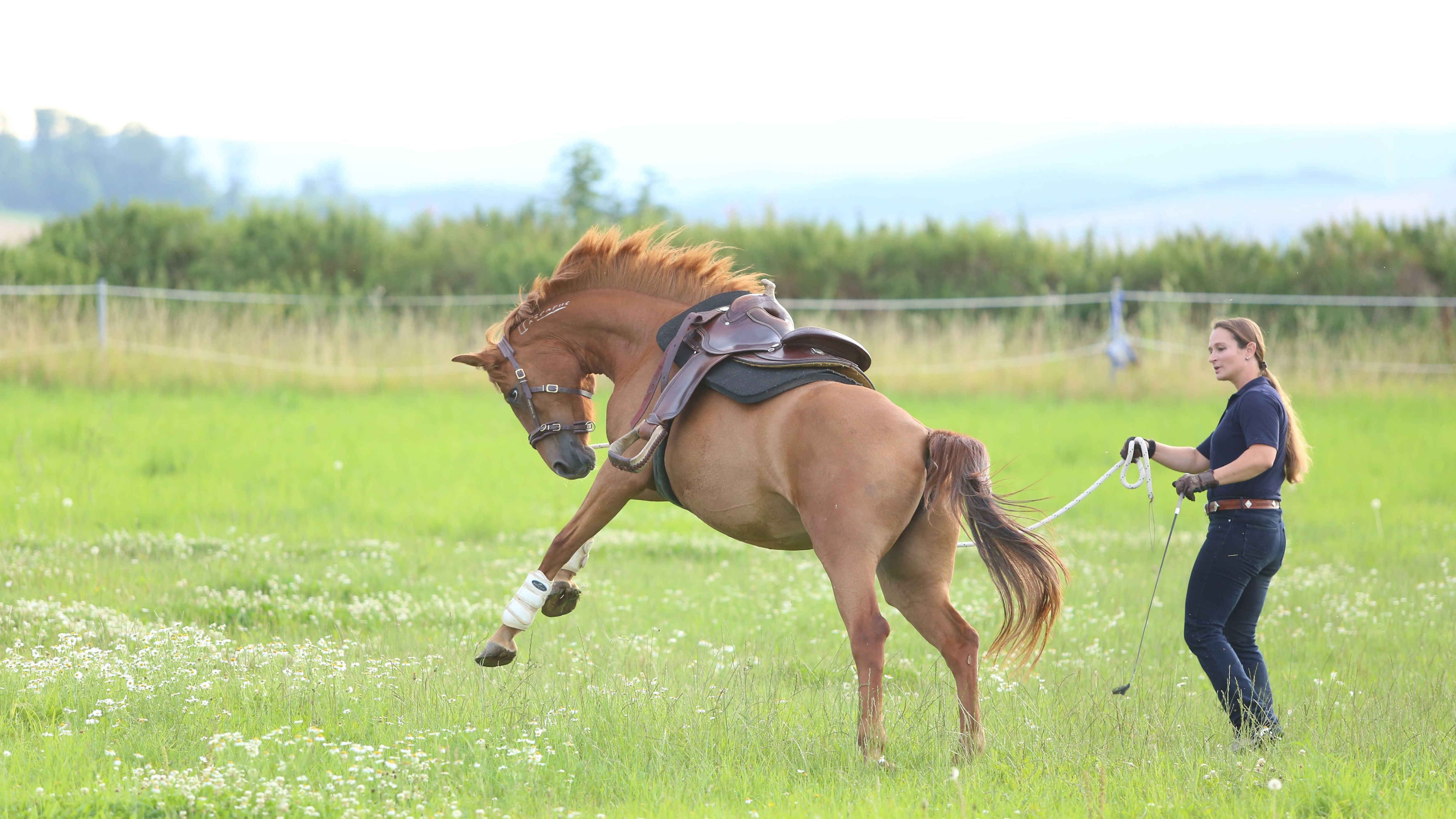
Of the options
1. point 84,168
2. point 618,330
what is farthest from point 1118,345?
point 84,168

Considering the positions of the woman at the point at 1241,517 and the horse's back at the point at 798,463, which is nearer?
the horse's back at the point at 798,463

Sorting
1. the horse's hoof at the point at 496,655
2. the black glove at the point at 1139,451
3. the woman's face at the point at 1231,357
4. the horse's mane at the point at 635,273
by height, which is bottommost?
the horse's hoof at the point at 496,655

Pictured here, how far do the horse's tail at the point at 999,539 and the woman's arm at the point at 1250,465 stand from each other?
0.80 m

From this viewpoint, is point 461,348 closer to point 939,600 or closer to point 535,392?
point 535,392

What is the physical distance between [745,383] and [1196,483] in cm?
201

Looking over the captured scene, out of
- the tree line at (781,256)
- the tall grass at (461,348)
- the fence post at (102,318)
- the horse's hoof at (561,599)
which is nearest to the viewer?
the horse's hoof at (561,599)

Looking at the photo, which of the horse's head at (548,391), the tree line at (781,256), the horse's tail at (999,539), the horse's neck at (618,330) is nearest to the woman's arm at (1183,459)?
the horse's tail at (999,539)

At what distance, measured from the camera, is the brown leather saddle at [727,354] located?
5.38m

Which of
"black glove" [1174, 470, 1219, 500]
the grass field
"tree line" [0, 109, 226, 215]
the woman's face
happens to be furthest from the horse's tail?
"tree line" [0, 109, 226, 215]

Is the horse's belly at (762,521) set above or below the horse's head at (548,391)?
below

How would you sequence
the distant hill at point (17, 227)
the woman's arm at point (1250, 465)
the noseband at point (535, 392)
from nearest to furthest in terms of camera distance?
the woman's arm at point (1250, 465) < the noseband at point (535, 392) < the distant hill at point (17, 227)

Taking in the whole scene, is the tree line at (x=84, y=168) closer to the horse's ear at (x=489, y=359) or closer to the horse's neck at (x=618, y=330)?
the horse's ear at (x=489, y=359)

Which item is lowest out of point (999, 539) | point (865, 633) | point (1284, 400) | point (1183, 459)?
point (865, 633)

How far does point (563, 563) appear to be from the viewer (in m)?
5.48
